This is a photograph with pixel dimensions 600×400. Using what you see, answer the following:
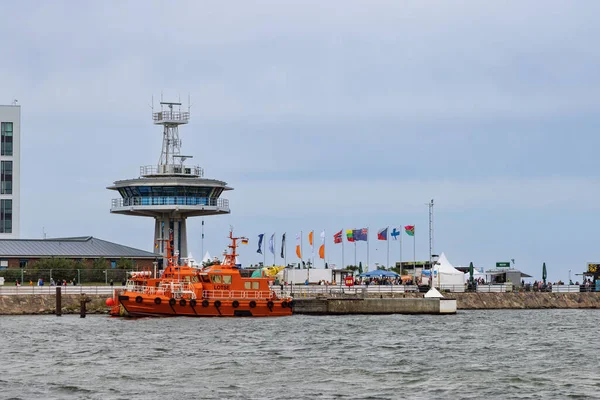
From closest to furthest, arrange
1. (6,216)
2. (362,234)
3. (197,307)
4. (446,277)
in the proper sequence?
(197,307), (446,277), (362,234), (6,216)

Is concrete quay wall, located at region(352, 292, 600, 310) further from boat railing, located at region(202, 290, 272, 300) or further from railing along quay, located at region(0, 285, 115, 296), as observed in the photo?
railing along quay, located at region(0, 285, 115, 296)

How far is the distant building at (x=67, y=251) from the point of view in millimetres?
123606

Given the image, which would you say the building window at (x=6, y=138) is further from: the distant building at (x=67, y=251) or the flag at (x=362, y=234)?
the flag at (x=362, y=234)

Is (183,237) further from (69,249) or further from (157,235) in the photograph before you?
(69,249)

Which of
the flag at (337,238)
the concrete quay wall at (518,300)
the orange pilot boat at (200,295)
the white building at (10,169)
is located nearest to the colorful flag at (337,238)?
the flag at (337,238)

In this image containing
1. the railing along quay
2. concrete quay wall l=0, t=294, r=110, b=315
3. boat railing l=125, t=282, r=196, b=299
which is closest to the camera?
boat railing l=125, t=282, r=196, b=299

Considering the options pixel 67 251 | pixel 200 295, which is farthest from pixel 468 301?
pixel 67 251

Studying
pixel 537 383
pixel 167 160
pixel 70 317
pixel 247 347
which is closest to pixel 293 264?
pixel 167 160

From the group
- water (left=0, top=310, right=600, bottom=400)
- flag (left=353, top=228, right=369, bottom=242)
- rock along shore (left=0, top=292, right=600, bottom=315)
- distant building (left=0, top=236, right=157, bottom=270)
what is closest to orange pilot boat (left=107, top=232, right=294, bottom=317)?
water (left=0, top=310, right=600, bottom=400)

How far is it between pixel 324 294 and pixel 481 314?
12.3 m

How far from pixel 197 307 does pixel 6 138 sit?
65383 mm

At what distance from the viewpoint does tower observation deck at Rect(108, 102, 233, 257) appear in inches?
5138

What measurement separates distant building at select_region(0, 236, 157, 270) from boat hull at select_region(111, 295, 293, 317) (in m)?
41.7

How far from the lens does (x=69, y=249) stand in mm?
130125
